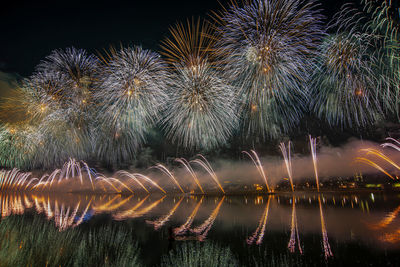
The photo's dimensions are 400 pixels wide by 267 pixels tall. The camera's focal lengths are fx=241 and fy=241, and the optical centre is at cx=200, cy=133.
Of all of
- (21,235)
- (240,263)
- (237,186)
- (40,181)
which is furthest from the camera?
(40,181)

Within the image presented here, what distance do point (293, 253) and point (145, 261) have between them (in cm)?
778

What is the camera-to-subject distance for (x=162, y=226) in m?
21.4

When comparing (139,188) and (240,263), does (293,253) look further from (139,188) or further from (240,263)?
(139,188)

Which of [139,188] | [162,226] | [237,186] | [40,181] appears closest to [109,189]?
[139,188]

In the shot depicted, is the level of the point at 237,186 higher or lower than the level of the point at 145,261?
higher

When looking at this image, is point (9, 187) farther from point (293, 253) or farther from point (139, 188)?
point (293, 253)

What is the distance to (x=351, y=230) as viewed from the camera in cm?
1822

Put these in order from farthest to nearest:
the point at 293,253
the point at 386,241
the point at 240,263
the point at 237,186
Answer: the point at 237,186 < the point at 386,241 < the point at 293,253 < the point at 240,263

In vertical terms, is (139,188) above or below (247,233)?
above

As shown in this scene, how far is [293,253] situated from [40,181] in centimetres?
10973

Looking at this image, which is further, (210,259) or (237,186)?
(237,186)

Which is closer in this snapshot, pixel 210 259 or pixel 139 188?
pixel 210 259

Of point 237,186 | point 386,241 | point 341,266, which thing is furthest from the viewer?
point 237,186

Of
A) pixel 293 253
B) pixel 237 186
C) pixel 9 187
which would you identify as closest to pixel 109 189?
pixel 9 187
